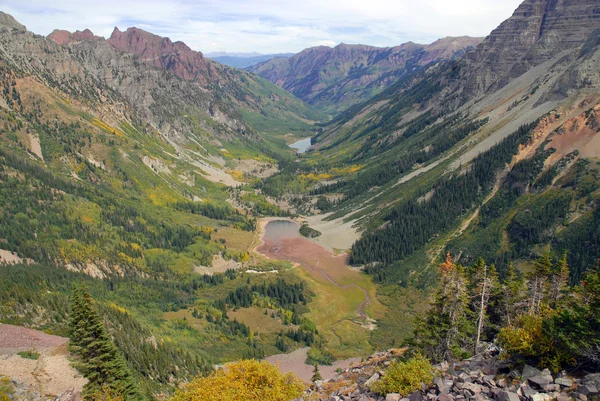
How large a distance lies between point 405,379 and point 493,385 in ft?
24.1

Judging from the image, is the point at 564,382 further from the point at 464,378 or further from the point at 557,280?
the point at 557,280

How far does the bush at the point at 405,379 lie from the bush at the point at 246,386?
10.4 metres

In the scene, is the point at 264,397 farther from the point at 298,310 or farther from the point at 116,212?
the point at 116,212

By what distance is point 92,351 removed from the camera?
52500mm

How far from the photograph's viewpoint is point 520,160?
6629 inches

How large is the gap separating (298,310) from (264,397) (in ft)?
293

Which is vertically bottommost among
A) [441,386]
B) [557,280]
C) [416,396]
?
[557,280]

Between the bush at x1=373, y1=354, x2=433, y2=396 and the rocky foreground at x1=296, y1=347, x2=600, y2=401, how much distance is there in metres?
0.58

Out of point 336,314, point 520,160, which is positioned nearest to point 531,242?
point 520,160

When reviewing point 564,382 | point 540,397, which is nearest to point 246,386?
point 540,397

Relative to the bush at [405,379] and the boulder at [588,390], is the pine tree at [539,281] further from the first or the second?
the boulder at [588,390]

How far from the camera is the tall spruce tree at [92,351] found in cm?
5150

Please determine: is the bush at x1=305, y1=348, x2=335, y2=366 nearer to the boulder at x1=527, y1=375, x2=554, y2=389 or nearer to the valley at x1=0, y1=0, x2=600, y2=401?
the valley at x1=0, y1=0, x2=600, y2=401

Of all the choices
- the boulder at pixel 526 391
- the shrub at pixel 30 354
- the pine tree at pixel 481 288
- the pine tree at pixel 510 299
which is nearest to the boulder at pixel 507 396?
the boulder at pixel 526 391
